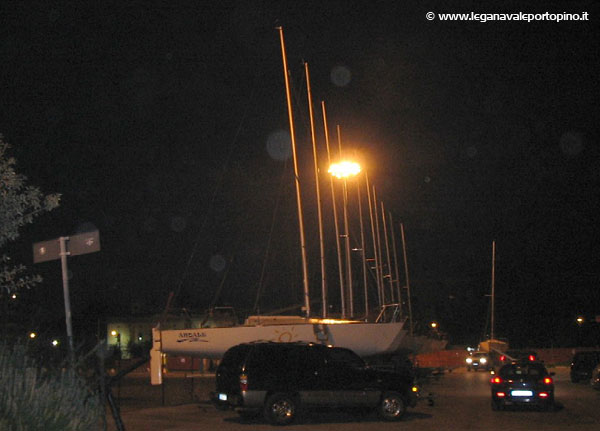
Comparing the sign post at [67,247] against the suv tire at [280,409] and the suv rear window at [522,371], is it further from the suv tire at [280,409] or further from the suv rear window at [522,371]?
the suv rear window at [522,371]

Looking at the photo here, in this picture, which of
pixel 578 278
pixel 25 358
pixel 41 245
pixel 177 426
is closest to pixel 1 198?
pixel 41 245

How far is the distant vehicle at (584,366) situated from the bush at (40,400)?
103ft

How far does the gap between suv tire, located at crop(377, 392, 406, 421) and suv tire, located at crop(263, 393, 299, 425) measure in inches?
86.7

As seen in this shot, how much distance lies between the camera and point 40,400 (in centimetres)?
885

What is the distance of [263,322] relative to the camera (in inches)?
1054

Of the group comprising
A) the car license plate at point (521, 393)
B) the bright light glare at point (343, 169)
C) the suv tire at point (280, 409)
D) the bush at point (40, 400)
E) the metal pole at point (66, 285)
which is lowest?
the car license plate at point (521, 393)

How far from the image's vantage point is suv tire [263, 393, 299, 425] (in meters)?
17.9

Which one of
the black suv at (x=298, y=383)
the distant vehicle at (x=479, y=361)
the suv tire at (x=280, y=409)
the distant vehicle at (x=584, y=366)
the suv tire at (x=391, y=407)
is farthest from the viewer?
the distant vehicle at (x=479, y=361)

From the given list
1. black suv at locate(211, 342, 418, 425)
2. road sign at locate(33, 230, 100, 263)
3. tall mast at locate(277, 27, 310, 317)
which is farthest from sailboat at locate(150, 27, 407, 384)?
road sign at locate(33, 230, 100, 263)

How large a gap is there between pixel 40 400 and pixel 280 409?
9797 mm

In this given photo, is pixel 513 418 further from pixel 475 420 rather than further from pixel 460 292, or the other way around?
pixel 460 292

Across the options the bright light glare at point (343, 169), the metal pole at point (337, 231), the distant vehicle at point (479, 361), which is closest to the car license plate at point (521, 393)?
the metal pole at point (337, 231)

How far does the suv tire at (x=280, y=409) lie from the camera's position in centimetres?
1788

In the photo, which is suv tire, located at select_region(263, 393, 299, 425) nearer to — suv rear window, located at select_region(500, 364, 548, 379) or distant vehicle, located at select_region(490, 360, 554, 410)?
distant vehicle, located at select_region(490, 360, 554, 410)
